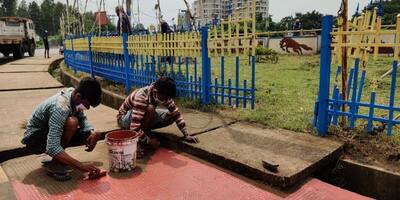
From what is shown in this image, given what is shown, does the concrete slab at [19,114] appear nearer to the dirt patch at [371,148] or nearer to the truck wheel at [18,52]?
the dirt patch at [371,148]

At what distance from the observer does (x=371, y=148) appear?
3236 millimetres

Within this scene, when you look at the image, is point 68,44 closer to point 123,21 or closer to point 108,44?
point 123,21

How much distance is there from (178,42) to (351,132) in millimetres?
2974

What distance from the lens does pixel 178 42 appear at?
5.30 meters

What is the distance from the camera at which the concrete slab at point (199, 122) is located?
4.06 metres

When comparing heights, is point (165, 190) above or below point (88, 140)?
below

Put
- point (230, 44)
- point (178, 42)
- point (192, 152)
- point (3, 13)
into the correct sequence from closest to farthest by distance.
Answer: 1. point (192, 152)
2. point (230, 44)
3. point (178, 42)
4. point (3, 13)

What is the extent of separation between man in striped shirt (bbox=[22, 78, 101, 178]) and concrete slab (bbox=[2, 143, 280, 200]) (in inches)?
6.6

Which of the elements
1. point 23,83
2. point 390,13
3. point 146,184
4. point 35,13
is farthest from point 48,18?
point 146,184

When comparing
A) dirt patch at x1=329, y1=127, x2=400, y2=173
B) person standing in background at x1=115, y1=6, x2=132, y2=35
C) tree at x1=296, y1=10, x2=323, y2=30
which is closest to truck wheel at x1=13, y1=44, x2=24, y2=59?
person standing in background at x1=115, y1=6, x2=132, y2=35

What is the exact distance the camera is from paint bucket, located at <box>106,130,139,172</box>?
309 cm

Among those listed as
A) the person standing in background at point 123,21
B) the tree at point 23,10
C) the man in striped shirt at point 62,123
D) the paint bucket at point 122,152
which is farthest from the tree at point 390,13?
the tree at point 23,10

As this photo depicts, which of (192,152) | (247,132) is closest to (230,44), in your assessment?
(247,132)

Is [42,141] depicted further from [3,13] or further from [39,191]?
[3,13]
